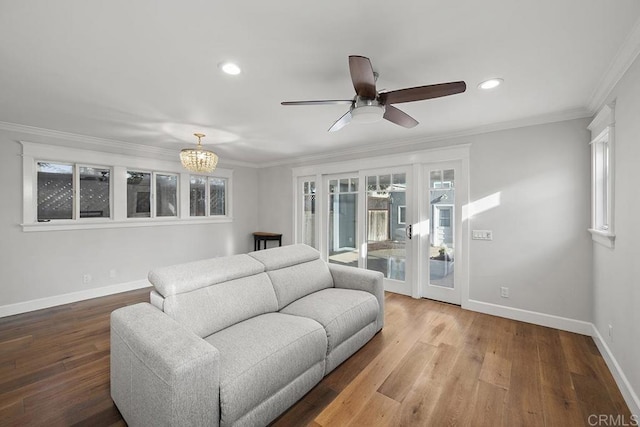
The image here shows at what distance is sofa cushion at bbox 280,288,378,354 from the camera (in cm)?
217

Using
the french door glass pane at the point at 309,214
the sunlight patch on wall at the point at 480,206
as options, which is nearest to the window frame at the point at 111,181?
the french door glass pane at the point at 309,214

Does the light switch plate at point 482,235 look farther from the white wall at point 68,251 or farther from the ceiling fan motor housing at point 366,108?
the white wall at point 68,251

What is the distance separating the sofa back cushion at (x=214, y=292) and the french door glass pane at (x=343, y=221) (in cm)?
263

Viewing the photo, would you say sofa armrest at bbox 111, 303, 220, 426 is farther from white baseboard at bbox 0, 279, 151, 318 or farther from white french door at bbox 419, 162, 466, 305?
white french door at bbox 419, 162, 466, 305

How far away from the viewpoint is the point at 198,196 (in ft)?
17.8

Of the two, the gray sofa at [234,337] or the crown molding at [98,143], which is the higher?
the crown molding at [98,143]

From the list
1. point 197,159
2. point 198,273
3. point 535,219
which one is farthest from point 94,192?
point 535,219

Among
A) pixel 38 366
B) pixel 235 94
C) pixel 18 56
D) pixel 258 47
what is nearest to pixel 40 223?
pixel 38 366

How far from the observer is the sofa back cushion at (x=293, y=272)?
2.55 metres

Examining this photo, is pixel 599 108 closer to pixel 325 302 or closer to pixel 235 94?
pixel 325 302

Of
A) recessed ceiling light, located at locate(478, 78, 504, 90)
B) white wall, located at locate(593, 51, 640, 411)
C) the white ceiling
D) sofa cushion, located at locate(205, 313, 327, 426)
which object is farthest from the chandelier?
white wall, located at locate(593, 51, 640, 411)

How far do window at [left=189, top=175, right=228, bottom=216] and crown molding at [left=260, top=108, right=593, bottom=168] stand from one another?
4.64ft

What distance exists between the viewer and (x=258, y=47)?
70.1 inches

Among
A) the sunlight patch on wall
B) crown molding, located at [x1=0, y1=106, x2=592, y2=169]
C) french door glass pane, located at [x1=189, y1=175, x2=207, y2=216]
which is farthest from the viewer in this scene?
french door glass pane, located at [x1=189, y1=175, x2=207, y2=216]
